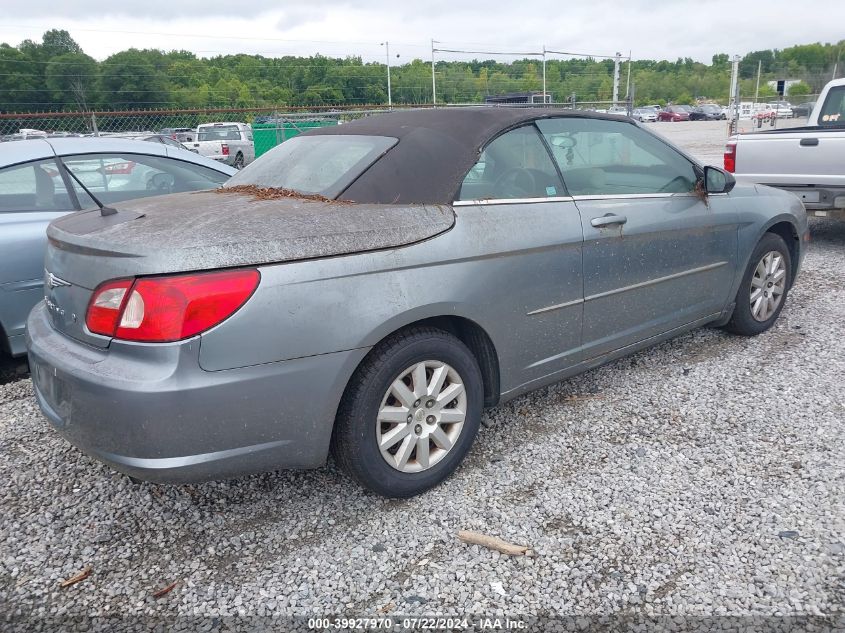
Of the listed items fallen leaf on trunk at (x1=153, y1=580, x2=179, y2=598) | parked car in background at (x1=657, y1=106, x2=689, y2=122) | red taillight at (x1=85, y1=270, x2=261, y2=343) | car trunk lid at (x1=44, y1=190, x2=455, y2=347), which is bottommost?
fallen leaf on trunk at (x1=153, y1=580, x2=179, y2=598)

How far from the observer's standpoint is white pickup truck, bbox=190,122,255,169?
23.0 metres

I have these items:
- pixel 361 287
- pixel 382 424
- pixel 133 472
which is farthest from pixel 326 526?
pixel 361 287

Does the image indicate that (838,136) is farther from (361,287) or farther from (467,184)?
(361,287)

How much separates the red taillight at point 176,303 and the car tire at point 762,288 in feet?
11.4

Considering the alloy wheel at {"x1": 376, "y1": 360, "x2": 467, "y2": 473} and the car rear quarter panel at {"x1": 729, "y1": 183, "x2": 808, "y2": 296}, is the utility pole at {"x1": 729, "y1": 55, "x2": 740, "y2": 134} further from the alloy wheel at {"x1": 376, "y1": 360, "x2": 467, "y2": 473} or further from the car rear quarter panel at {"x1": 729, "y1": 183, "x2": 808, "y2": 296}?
the alloy wheel at {"x1": 376, "y1": 360, "x2": 467, "y2": 473}

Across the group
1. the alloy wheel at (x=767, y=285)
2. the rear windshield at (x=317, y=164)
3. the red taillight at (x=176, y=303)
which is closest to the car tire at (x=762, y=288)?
the alloy wheel at (x=767, y=285)

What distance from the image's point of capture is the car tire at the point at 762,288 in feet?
14.9

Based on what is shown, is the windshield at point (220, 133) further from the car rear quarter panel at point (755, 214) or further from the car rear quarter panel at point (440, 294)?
the car rear quarter panel at point (440, 294)

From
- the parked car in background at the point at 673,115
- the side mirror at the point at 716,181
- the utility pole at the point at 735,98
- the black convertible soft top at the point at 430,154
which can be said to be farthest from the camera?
the parked car in background at the point at 673,115

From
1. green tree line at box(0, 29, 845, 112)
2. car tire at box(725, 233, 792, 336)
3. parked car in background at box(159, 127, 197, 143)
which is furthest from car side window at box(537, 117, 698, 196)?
green tree line at box(0, 29, 845, 112)

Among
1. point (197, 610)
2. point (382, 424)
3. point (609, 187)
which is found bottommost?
point (197, 610)

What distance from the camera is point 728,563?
2.46 m

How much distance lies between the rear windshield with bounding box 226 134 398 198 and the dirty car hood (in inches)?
9.2

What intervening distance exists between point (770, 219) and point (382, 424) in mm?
3215
